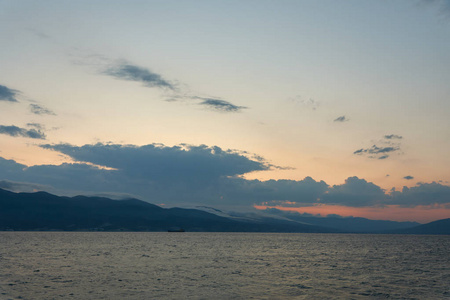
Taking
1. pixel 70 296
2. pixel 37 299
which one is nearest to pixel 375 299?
pixel 70 296

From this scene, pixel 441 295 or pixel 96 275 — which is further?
pixel 96 275

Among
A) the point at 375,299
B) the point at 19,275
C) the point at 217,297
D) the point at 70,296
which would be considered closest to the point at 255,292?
the point at 217,297

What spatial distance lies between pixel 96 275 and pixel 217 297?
31986 mm

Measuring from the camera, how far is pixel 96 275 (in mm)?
75812

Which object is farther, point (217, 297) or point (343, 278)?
point (343, 278)

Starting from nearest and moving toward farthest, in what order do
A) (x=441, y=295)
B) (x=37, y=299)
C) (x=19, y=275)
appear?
(x=37, y=299) → (x=441, y=295) → (x=19, y=275)

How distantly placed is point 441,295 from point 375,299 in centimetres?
1238

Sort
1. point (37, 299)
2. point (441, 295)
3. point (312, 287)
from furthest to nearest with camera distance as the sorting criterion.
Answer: point (312, 287) → point (441, 295) → point (37, 299)

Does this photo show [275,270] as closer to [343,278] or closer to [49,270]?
[343,278]

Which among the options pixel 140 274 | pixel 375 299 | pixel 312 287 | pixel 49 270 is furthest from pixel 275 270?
pixel 49 270

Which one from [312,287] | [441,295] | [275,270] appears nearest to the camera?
[441,295]

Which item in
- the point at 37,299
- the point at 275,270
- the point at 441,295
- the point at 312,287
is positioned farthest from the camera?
the point at 275,270

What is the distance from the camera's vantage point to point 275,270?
296 ft

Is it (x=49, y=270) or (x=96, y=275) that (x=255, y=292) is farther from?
(x=49, y=270)
